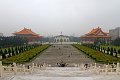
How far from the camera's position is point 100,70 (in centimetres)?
1362

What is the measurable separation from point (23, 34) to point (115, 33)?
76396 millimetres

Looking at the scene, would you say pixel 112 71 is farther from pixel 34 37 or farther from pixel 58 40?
pixel 58 40

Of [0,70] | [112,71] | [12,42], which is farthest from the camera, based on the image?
[12,42]

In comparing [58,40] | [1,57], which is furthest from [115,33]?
[1,57]

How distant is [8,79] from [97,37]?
90919 mm

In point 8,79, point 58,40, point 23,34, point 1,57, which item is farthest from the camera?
point 58,40

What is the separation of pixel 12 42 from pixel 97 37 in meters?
36.1

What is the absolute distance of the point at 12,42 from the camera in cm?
7431

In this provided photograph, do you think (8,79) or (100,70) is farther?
(100,70)

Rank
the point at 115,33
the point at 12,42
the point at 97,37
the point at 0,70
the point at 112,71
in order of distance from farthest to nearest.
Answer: the point at 115,33, the point at 97,37, the point at 12,42, the point at 112,71, the point at 0,70

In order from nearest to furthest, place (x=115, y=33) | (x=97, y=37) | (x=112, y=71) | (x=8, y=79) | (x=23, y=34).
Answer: (x=8, y=79)
(x=112, y=71)
(x=97, y=37)
(x=23, y=34)
(x=115, y=33)

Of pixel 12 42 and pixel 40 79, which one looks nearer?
pixel 40 79

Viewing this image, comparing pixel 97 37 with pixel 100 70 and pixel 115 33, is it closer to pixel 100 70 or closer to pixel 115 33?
pixel 115 33

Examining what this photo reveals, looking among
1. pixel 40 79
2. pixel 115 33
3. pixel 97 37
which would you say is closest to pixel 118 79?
pixel 40 79
